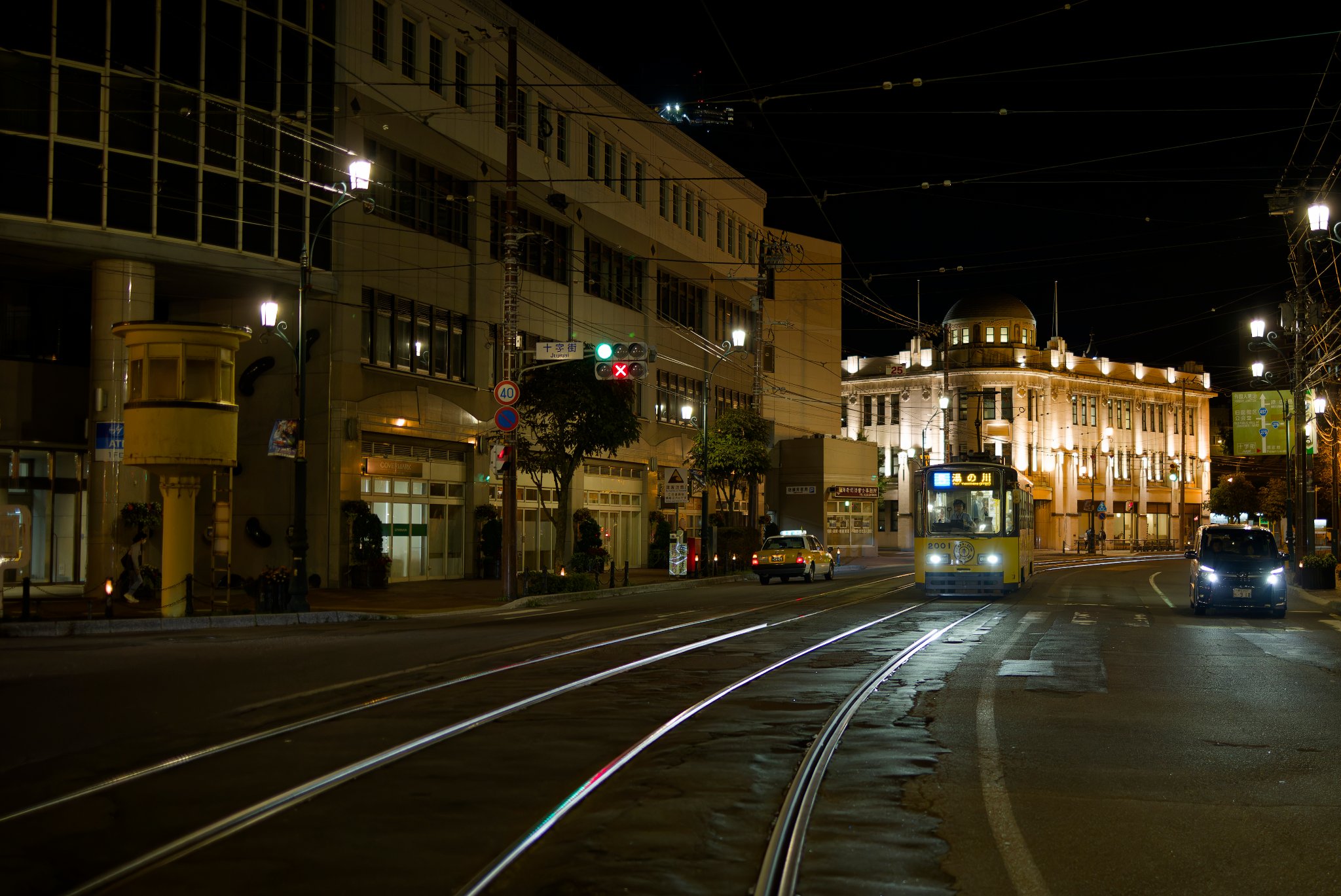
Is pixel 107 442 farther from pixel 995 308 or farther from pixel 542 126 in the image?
pixel 995 308

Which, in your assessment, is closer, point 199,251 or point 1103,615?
point 1103,615

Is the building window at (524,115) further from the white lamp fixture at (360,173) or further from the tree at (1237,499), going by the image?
the tree at (1237,499)

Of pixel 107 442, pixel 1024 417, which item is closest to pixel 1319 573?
pixel 107 442

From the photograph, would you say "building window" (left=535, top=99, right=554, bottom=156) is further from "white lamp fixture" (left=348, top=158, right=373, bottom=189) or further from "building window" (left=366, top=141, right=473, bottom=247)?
"white lamp fixture" (left=348, top=158, right=373, bottom=189)

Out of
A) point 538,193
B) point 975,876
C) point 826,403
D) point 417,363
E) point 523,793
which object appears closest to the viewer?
point 975,876

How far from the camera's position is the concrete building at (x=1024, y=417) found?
92.3 metres

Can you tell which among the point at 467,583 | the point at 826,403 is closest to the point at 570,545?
the point at 467,583

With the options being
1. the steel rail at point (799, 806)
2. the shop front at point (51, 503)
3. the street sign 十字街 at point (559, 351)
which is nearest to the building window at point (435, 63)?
the street sign 十字街 at point (559, 351)

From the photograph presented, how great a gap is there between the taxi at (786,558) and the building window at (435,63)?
18200 millimetres

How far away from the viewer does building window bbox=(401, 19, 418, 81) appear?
36.3m

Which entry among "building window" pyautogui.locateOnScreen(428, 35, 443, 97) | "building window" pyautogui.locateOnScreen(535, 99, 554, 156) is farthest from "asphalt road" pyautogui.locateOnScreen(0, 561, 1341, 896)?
"building window" pyautogui.locateOnScreen(535, 99, 554, 156)

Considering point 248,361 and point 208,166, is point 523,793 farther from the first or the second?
point 248,361

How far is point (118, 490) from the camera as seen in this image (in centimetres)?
2883

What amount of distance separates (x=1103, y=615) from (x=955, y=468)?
5.79 meters
